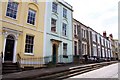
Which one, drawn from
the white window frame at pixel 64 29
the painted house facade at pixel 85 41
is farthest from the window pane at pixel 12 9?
the painted house facade at pixel 85 41

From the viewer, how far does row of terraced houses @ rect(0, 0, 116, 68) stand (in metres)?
12.5

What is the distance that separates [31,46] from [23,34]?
164 centimetres

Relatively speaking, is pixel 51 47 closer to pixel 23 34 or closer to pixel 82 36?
pixel 23 34

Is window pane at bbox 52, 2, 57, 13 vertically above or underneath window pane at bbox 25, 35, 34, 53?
above

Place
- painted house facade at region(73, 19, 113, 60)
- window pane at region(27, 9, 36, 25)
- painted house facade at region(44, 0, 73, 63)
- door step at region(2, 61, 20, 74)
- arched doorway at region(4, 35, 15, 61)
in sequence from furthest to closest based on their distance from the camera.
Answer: painted house facade at region(73, 19, 113, 60) → painted house facade at region(44, 0, 73, 63) → window pane at region(27, 9, 36, 25) → arched doorway at region(4, 35, 15, 61) → door step at region(2, 61, 20, 74)

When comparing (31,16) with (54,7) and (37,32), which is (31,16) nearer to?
(37,32)

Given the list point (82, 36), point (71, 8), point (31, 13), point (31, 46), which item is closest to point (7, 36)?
point (31, 46)

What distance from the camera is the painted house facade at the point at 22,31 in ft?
Result: 40.2

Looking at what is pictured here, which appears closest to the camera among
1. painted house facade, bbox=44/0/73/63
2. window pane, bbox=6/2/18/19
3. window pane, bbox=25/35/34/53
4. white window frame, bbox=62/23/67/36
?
window pane, bbox=6/2/18/19

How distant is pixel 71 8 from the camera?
22.9 metres

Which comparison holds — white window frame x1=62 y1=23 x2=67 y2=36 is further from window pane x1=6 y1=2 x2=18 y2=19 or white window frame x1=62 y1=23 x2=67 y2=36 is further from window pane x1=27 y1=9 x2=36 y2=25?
window pane x1=6 y1=2 x2=18 y2=19

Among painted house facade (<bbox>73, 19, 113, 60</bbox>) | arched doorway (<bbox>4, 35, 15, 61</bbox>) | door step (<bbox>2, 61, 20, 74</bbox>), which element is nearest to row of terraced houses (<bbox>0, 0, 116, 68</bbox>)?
arched doorway (<bbox>4, 35, 15, 61</bbox>)

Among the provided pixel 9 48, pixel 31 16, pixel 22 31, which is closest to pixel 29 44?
pixel 22 31

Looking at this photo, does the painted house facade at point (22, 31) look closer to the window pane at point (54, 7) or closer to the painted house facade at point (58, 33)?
the painted house facade at point (58, 33)
